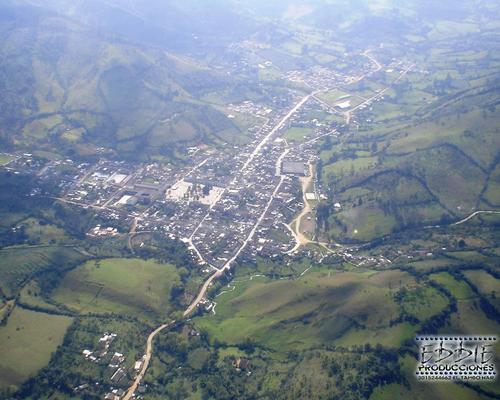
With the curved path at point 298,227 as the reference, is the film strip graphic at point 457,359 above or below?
above

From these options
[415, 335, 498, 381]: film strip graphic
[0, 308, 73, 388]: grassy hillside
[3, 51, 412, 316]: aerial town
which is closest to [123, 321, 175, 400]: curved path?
[0, 308, 73, 388]: grassy hillside

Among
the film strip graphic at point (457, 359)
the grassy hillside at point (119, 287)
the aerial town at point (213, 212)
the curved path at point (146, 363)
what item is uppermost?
the film strip graphic at point (457, 359)

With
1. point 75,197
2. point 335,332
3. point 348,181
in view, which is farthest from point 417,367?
point 75,197

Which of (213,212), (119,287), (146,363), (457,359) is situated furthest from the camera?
(213,212)

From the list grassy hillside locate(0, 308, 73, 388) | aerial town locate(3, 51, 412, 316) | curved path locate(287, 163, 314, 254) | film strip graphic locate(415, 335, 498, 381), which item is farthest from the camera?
curved path locate(287, 163, 314, 254)

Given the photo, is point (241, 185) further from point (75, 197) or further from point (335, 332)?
point (335, 332)

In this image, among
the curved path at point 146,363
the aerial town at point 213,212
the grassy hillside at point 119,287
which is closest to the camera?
the curved path at point 146,363

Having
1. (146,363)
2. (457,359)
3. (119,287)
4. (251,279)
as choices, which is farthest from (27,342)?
(457,359)

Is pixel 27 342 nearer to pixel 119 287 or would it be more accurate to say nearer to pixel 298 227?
pixel 119 287

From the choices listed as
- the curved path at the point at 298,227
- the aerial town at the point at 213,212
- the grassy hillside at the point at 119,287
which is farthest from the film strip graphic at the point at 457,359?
the grassy hillside at the point at 119,287

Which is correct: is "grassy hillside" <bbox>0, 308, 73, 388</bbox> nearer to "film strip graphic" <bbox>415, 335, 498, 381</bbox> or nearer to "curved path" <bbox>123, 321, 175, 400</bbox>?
"curved path" <bbox>123, 321, 175, 400</bbox>

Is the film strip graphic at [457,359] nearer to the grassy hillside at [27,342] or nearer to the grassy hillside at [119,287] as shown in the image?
the grassy hillside at [119,287]
